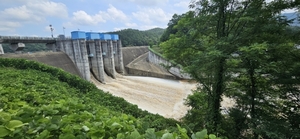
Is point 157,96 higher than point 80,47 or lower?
lower

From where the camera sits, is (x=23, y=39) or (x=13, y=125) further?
(x=23, y=39)

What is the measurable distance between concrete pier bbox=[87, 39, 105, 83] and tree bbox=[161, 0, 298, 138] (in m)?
14.8

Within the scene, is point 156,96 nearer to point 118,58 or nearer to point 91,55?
point 91,55

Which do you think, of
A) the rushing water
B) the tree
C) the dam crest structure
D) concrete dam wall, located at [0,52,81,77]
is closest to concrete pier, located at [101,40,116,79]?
the dam crest structure

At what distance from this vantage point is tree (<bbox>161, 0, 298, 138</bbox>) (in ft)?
14.6

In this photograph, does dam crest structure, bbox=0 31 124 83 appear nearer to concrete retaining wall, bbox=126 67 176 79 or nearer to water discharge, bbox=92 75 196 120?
water discharge, bbox=92 75 196 120

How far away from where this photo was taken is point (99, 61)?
19797 mm

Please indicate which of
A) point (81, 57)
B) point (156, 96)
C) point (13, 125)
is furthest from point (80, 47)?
point (13, 125)

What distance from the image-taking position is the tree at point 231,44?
4436 millimetres

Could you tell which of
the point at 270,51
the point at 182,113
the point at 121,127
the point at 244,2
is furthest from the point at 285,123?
the point at 182,113

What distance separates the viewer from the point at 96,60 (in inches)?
781

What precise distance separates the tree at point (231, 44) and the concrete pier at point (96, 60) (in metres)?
14.8

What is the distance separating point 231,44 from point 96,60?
1787 centimetres

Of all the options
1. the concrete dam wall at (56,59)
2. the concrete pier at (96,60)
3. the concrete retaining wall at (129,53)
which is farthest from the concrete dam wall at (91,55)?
the concrete retaining wall at (129,53)
